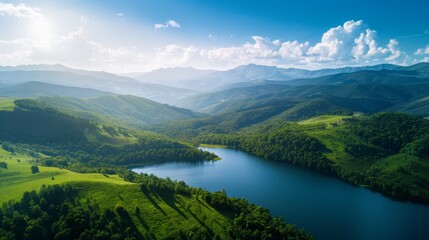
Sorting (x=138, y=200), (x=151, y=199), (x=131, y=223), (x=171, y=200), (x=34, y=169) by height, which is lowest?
(x=131, y=223)

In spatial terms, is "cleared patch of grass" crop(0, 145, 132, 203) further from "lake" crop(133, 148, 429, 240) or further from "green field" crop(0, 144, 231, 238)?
"lake" crop(133, 148, 429, 240)

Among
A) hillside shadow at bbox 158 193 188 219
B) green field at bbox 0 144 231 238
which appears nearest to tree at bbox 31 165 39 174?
green field at bbox 0 144 231 238

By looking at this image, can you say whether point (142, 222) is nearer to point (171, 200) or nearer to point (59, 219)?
point (171, 200)

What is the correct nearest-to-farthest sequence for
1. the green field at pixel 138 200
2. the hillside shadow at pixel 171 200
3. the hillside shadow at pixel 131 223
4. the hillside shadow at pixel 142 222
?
the hillside shadow at pixel 131 223 < the hillside shadow at pixel 142 222 < the green field at pixel 138 200 < the hillside shadow at pixel 171 200

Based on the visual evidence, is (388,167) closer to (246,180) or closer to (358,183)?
(358,183)

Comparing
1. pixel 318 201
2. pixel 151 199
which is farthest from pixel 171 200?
pixel 318 201

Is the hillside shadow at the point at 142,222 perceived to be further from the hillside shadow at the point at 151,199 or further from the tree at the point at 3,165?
the tree at the point at 3,165

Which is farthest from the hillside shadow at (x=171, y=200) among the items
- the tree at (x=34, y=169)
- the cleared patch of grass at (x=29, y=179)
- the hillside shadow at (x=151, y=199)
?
the tree at (x=34, y=169)
